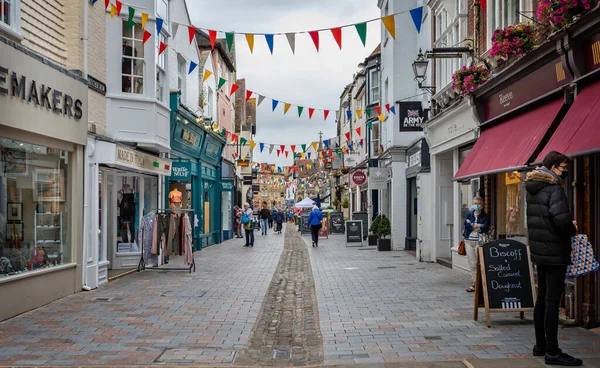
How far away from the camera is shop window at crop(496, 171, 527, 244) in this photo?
37.0 ft

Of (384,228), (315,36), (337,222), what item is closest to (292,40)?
(315,36)

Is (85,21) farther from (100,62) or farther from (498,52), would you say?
(498,52)

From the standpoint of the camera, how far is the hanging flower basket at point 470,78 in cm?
1246

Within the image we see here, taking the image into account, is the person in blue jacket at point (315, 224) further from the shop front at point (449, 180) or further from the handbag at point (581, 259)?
the handbag at point (581, 259)

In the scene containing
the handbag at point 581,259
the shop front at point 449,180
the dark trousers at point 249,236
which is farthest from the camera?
the dark trousers at point 249,236

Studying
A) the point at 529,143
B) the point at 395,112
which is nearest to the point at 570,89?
the point at 529,143

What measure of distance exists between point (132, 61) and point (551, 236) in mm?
11180

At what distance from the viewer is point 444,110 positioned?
1533 centimetres

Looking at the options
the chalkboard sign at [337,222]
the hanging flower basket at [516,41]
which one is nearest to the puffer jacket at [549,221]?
the hanging flower basket at [516,41]

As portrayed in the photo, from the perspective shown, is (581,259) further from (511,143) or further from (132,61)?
(132,61)

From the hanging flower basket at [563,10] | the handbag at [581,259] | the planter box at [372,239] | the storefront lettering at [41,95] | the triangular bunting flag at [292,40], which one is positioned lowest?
the planter box at [372,239]

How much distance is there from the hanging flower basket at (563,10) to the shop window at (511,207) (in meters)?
3.75

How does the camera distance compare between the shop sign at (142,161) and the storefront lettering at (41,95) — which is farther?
the shop sign at (142,161)

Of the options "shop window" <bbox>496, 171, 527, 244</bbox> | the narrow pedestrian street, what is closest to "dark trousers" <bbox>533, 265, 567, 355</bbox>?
the narrow pedestrian street
